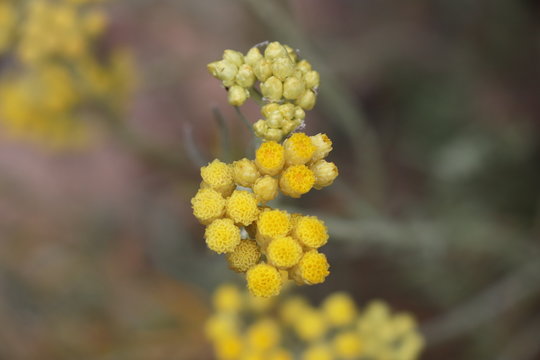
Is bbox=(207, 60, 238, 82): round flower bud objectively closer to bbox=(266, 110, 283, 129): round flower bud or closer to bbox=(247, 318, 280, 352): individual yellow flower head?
bbox=(266, 110, 283, 129): round flower bud

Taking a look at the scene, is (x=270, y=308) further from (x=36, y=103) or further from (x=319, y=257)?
(x=36, y=103)

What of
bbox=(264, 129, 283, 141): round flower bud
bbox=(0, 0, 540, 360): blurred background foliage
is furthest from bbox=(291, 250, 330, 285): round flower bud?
bbox=(0, 0, 540, 360): blurred background foliage

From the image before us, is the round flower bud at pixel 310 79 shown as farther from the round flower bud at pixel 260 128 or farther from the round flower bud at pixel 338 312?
the round flower bud at pixel 338 312

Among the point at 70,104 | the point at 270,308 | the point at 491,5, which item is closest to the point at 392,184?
the point at 491,5

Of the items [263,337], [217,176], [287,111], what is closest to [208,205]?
[217,176]

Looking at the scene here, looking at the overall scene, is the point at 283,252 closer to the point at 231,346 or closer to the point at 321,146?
the point at 321,146

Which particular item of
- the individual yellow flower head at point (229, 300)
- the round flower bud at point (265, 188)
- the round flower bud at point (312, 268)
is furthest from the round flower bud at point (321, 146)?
the individual yellow flower head at point (229, 300)
